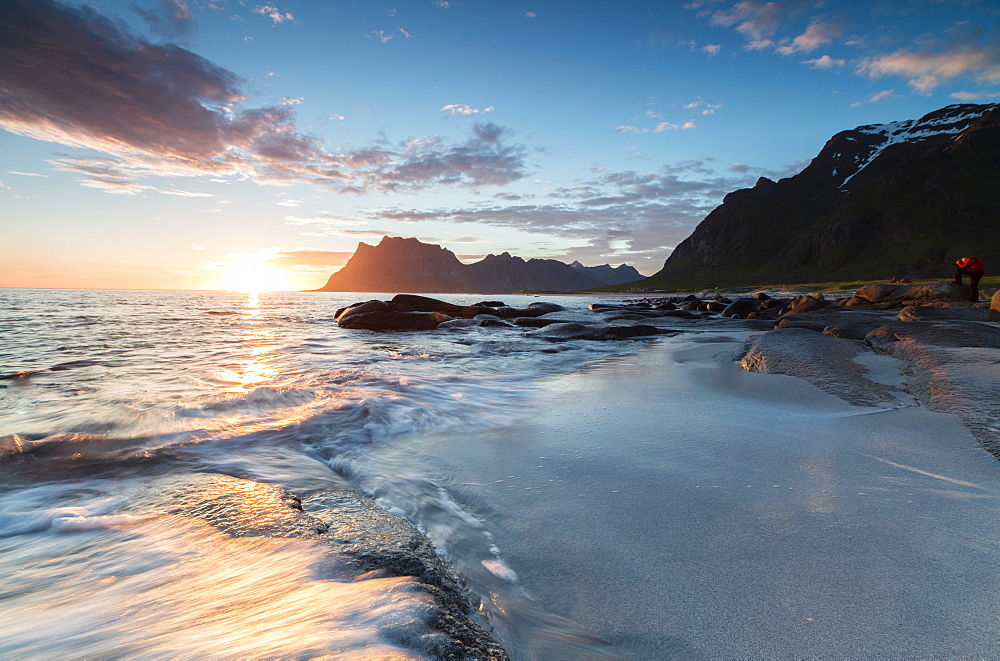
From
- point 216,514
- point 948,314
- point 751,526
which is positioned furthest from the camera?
point 948,314

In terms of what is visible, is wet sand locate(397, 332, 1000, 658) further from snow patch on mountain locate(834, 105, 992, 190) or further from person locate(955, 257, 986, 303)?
snow patch on mountain locate(834, 105, 992, 190)

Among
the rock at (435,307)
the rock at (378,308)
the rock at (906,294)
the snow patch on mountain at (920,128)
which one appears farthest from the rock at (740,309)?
the snow patch on mountain at (920,128)

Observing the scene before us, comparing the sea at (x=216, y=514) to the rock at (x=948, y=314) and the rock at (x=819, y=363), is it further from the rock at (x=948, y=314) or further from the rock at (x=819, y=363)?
the rock at (x=948, y=314)

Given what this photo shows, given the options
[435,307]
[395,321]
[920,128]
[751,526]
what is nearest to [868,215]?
[920,128]

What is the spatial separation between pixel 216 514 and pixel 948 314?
15667 millimetres

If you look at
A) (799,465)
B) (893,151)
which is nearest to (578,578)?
(799,465)

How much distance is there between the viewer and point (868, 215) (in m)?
124

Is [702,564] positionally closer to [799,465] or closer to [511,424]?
[799,465]

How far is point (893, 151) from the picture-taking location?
16375 cm

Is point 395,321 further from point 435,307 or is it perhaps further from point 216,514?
point 216,514

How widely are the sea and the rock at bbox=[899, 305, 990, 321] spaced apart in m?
9.83

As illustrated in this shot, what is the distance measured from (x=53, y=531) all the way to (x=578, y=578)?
3355 mm

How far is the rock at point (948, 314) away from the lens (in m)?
10.9

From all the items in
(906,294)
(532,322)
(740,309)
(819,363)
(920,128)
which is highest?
(920,128)
